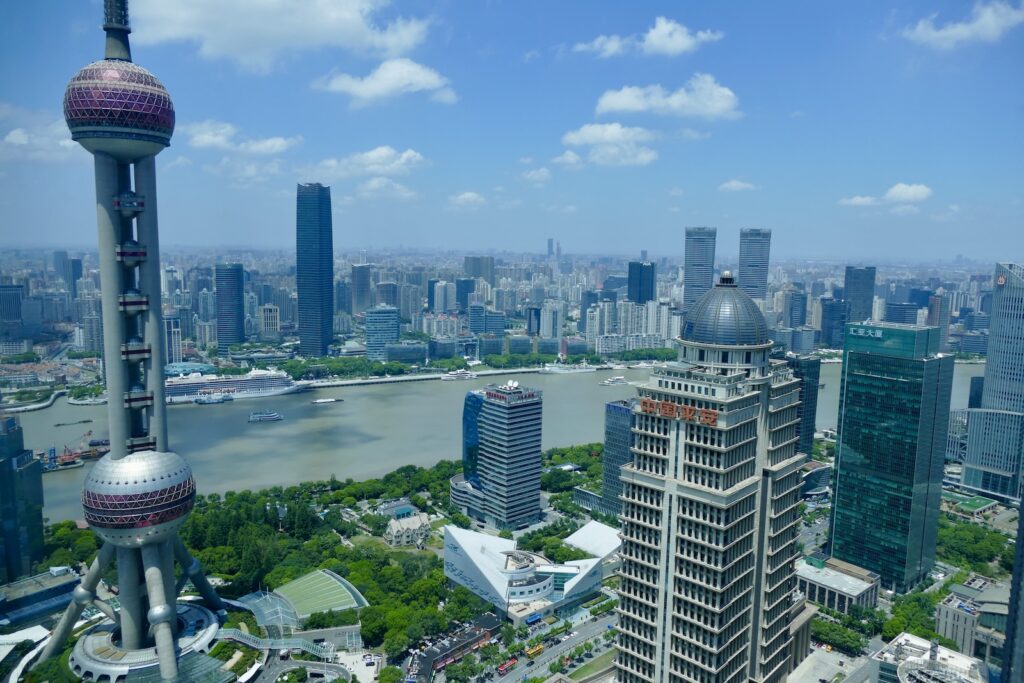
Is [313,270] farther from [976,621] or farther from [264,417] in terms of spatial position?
[976,621]

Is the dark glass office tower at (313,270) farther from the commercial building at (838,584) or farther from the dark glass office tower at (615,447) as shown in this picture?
the commercial building at (838,584)

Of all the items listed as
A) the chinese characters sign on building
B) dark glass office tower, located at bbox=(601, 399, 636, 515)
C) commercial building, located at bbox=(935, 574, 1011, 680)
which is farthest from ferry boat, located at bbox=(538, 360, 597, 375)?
the chinese characters sign on building

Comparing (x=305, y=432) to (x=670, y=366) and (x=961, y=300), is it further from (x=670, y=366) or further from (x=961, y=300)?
(x=961, y=300)

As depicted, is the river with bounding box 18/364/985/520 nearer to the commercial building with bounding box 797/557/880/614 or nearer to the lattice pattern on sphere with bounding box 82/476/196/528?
the commercial building with bounding box 797/557/880/614

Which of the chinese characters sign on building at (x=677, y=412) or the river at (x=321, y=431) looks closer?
the chinese characters sign on building at (x=677, y=412)

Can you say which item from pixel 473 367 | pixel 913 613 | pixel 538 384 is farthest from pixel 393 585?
pixel 473 367

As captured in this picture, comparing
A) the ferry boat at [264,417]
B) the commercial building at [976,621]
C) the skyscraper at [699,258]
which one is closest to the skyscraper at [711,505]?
the commercial building at [976,621]
